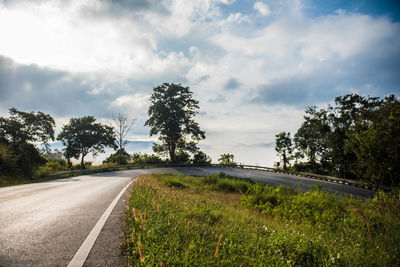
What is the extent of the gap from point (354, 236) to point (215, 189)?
38.0 feet

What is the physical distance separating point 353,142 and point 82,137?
148 feet

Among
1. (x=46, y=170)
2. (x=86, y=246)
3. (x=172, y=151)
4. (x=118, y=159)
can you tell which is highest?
(x=172, y=151)

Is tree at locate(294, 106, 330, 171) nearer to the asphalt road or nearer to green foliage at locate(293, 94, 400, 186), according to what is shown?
green foliage at locate(293, 94, 400, 186)

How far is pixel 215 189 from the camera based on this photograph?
1550 cm

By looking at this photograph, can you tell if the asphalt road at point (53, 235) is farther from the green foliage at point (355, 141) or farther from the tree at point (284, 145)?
the tree at point (284, 145)

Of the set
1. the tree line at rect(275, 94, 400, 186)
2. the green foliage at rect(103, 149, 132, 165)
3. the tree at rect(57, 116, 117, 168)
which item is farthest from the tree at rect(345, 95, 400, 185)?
the tree at rect(57, 116, 117, 168)

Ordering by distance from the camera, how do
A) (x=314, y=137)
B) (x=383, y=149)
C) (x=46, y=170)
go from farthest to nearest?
(x=314, y=137) < (x=46, y=170) < (x=383, y=149)

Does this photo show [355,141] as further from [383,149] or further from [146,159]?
[146,159]

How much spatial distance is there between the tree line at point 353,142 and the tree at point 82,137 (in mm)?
40576

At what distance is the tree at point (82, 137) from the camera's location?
4016 centimetres

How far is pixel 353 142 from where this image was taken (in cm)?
1538

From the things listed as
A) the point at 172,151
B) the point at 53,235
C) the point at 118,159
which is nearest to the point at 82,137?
the point at 118,159

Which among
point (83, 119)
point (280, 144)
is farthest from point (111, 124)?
point (280, 144)

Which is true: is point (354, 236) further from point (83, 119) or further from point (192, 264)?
point (83, 119)
